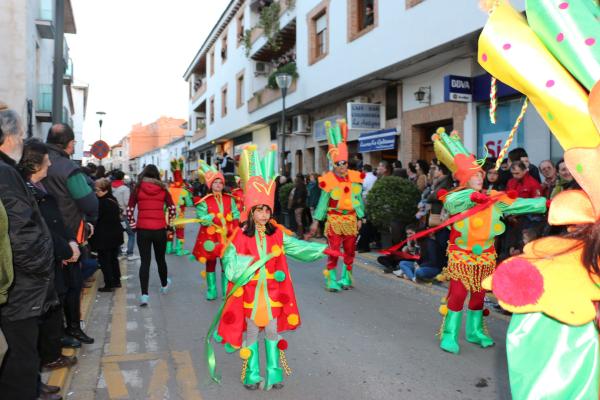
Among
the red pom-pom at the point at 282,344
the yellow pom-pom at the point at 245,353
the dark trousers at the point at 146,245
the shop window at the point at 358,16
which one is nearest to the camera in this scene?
the yellow pom-pom at the point at 245,353

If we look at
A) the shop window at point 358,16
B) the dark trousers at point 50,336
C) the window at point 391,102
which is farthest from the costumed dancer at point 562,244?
the shop window at point 358,16

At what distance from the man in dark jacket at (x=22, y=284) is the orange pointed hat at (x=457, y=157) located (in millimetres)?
3650

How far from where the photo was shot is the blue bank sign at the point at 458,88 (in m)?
11.1

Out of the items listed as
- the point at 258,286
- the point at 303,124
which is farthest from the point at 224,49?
the point at 258,286

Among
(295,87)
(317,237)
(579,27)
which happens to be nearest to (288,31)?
(295,87)

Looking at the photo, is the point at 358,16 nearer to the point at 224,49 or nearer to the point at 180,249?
the point at 180,249

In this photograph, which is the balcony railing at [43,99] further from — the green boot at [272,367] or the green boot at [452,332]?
the green boot at [452,332]

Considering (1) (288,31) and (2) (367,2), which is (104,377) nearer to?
(2) (367,2)

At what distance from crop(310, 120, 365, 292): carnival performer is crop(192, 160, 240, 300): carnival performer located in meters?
1.27

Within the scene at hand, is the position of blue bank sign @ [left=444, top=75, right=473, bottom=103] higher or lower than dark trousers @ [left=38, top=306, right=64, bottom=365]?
higher

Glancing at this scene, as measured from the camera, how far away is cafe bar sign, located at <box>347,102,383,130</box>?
49.0ft

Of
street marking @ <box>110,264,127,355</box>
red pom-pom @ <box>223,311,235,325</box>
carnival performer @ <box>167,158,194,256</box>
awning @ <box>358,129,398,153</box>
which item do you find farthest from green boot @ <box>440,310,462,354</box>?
awning @ <box>358,129,398,153</box>

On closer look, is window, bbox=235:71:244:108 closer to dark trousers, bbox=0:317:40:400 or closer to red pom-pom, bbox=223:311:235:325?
red pom-pom, bbox=223:311:235:325

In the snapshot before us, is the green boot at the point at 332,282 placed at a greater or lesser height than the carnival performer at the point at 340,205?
lesser
